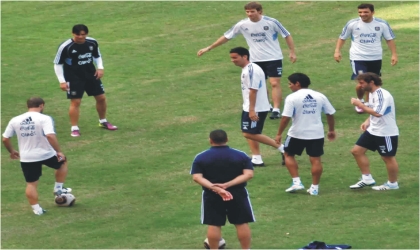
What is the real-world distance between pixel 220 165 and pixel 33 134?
3763mm

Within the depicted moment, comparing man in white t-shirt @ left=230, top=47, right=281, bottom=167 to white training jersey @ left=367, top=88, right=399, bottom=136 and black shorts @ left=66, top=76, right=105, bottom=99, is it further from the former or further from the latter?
black shorts @ left=66, top=76, right=105, bottom=99

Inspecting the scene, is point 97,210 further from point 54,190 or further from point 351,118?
point 351,118

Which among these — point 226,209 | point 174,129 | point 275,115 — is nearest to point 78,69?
point 174,129

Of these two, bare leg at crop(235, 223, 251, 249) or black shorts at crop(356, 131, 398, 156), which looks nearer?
bare leg at crop(235, 223, 251, 249)

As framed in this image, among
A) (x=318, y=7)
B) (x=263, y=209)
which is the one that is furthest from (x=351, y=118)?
(x=318, y=7)

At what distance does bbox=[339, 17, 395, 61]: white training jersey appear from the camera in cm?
1909

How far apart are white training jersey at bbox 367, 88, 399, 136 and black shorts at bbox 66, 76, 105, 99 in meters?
6.09

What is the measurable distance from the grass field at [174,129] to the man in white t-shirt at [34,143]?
0.55m

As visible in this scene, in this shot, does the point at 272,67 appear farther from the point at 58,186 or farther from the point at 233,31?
the point at 58,186

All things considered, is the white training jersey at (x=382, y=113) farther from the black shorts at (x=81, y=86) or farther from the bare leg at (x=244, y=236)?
the black shorts at (x=81, y=86)

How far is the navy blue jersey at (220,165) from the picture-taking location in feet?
40.1

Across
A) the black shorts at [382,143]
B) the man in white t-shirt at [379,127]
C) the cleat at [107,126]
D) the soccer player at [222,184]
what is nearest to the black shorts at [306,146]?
the man in white t-shirt at [379,127]

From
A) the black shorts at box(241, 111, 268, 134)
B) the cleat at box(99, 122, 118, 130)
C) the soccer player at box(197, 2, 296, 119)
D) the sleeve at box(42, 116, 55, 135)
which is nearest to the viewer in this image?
the sleeve at box(42, 116, 55, 135)

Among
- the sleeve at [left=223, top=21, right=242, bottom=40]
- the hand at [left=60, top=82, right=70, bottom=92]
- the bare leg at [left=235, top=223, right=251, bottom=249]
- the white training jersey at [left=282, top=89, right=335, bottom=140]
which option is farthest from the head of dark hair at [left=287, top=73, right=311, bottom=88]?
the hand at [left=60, top=82, right=70, bottom=92]
